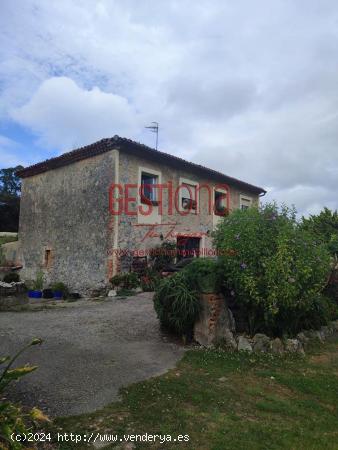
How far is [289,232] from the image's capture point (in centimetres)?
Answer: 586

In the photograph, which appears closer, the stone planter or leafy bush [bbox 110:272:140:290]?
the stone planter

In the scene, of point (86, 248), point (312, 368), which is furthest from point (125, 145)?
point (312, 368)

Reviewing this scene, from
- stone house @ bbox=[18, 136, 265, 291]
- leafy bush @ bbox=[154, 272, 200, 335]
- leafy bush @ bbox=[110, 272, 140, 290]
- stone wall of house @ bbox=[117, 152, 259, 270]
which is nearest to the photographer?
leafy bush @ bbox=[154, 272, 200, 335]

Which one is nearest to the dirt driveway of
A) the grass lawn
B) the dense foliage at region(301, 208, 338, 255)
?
the grass lawn

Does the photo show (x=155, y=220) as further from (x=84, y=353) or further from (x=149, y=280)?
(x=84, y=353)

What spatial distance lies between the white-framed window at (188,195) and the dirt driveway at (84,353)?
652 cm

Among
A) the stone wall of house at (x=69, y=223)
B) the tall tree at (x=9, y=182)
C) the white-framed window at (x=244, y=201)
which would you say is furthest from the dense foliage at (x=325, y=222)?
the tall tree at (x=9, y=182)

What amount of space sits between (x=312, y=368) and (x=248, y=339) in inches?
41.4

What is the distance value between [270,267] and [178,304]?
5.16 feet

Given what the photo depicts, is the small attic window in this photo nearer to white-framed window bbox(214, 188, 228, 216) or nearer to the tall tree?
white-framed window bbox(214, 188, 228, 216)

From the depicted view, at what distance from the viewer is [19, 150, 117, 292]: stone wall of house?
1202 cm

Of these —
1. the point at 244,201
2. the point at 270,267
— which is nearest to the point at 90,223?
the point at 270,267

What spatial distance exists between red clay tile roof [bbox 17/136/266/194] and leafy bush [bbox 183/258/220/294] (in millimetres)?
6582

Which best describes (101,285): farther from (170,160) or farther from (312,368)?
(312,368)
